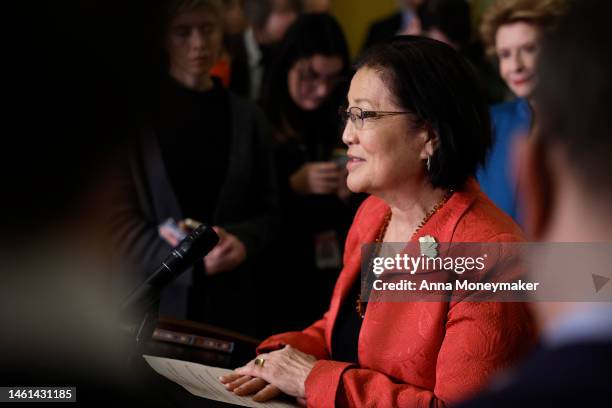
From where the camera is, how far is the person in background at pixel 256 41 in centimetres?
304

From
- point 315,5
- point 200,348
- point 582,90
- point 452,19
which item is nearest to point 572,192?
point 582,90

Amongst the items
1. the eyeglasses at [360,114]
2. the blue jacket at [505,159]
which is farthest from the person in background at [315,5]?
the eyeglasses at [360,114]

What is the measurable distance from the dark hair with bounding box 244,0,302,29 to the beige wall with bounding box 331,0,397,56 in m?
1.92

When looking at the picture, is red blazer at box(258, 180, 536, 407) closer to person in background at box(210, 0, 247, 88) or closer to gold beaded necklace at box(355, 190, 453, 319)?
gold beaded necklace at box(355, 190, 453, 319)

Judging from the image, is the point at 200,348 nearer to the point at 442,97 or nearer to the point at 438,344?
the point at 438,344

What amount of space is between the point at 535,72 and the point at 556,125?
0.07 metres

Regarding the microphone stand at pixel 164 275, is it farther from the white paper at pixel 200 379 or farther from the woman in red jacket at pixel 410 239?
the woman in red jacket at pixel 410 239

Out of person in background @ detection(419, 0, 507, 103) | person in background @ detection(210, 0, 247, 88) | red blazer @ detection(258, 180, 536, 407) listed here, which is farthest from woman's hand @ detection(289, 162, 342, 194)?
red blazer @ detection(258, 180, 536, 407)

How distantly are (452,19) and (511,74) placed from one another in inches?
32.7

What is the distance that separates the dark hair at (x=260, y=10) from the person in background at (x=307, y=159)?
2.82 feet

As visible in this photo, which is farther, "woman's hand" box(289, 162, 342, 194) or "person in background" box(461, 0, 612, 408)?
"woman's hand" box(289, 162, 342, 194)

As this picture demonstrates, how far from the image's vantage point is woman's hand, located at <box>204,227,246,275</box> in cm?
219

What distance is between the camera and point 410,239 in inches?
59.8

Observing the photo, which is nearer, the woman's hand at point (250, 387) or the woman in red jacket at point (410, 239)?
the woman in red jacket at point (410, 239)
